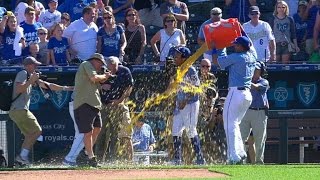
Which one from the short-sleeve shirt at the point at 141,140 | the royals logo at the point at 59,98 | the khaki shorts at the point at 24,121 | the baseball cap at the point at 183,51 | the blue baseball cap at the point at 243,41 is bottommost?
the short-sleeve shirt at the point at 141,140

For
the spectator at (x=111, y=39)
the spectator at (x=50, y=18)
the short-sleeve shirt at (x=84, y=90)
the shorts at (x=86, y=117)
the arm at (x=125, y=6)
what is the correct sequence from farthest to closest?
the arm at (x=125, y=6) → the spectator at (x=50, y=18) → the spectator at (x=111, y=39) → the short-sleeve shirt at (x=84, y=90) → the shorts at (x=86, y=117)

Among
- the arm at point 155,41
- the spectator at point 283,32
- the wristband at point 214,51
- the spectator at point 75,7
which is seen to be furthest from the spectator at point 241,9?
the spectator at point 75,7

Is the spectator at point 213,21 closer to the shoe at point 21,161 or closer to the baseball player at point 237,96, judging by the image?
the baseball player at point 237,96

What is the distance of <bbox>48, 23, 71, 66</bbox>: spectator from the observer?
17812 mm

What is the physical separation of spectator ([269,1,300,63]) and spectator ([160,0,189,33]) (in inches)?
66.9

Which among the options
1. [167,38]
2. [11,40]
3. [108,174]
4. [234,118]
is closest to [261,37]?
[167,38]

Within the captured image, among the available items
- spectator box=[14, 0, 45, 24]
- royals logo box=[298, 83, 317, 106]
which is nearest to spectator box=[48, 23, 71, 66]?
spectator box=[14, 0, 45, 24]

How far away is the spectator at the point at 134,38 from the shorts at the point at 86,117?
297 cm

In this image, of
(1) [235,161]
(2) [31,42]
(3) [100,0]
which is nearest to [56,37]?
(2) [31,42]

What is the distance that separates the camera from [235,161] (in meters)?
14.9

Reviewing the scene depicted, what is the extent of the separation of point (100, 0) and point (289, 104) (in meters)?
4.20

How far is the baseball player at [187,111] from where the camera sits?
51.6 ft

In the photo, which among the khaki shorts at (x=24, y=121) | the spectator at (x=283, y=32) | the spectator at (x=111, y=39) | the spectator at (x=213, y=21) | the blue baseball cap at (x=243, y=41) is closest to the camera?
the blue baseball cap at (x=243, y=41)

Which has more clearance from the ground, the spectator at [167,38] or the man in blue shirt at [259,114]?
the spectator at [167,38]
